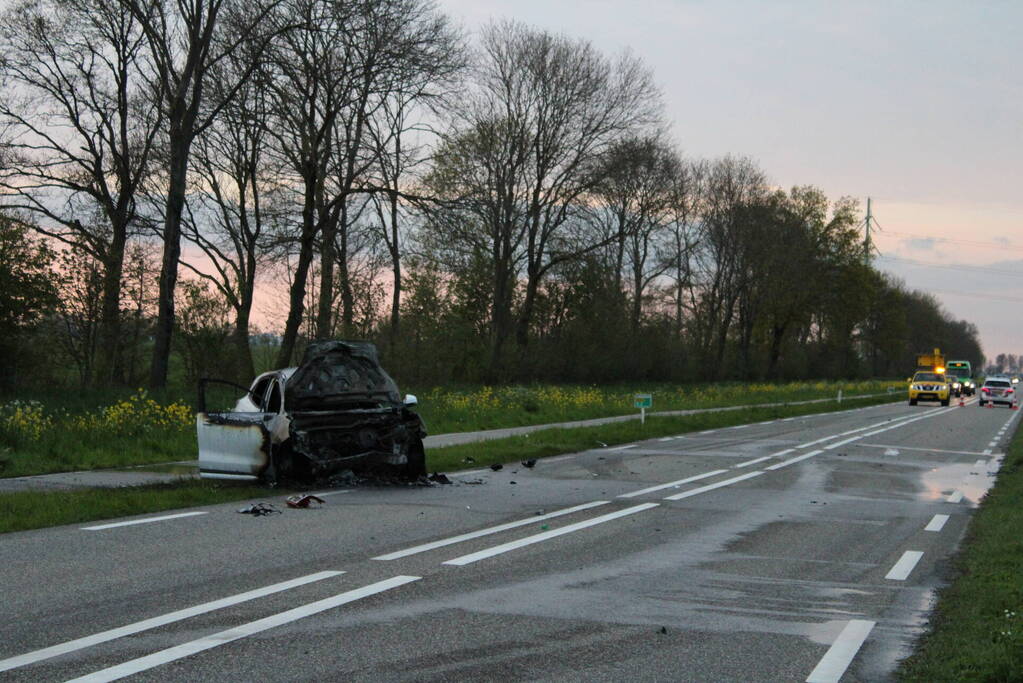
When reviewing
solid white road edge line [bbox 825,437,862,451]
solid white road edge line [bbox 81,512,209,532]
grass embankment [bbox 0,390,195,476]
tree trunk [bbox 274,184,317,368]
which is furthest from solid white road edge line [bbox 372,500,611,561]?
tree trunk [bbox 274,184,317,368]

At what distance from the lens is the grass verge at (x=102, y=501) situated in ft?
33.0

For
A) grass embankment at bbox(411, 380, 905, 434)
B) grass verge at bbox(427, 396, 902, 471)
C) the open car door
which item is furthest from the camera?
grass embankment at bbox(411, 380, 905, 434)

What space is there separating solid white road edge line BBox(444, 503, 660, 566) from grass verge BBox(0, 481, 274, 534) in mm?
3936

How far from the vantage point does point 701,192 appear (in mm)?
70938

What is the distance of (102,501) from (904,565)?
783 cm

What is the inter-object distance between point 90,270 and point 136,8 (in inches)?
339

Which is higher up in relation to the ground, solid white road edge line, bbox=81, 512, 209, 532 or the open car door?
the open car door

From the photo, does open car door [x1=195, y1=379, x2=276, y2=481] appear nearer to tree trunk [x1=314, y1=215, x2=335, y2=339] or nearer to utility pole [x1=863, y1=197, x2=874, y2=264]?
tree trunk [x1=314, y1=215, x2=335, y2=339]

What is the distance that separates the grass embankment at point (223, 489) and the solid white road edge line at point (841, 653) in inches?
282

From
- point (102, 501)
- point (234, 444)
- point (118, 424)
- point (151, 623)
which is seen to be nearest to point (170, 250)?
point (118, 424)

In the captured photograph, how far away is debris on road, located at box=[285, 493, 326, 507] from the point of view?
11.5m

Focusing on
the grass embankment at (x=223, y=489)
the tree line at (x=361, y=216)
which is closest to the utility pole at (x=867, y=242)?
the tree line at (x=361, y=216)

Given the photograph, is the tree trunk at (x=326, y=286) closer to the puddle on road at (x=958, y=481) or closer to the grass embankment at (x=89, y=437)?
the grass embankment at (x=89, y=437)

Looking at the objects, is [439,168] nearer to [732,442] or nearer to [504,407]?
[504,407]
